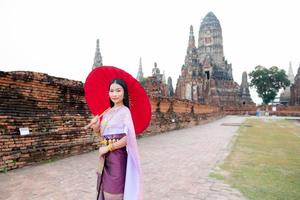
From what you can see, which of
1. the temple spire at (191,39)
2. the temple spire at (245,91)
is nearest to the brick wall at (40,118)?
the temple spire at (191,39)

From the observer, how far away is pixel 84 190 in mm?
4359

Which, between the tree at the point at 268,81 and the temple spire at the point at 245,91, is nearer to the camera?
the temple spire at the point at 245,91

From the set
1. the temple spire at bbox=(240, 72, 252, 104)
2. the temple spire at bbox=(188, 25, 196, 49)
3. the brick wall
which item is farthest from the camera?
the temple spire at bbox=(240, 72, 252, 104)

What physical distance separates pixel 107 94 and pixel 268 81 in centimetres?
6767

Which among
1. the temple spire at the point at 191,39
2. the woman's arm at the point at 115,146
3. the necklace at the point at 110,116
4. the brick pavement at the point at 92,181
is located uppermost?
the temple spire at the point at 191,39

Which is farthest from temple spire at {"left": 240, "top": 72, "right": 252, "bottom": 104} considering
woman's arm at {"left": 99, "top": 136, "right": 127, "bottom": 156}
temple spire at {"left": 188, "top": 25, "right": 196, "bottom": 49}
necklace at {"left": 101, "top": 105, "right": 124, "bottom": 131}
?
woman's arm at {"left": 99, "top": 136, "right": 127, "bottom": 156}

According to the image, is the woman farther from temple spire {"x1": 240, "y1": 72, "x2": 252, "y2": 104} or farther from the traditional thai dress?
temple spire {"x1": 240, "y1": 72, "x2": 252, "y2": 104}

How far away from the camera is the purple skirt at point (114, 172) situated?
2.73 meters

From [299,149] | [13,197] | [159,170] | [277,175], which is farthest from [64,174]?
[299,149]

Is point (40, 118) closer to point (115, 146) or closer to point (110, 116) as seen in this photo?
point (110, 116)

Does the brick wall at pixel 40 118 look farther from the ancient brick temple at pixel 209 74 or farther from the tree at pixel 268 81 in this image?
the tree at pixel 268 81

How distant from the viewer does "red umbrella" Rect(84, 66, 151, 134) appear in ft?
9.77

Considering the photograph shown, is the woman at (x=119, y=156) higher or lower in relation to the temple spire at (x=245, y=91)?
lower

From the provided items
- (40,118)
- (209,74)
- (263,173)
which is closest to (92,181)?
(40,118)
